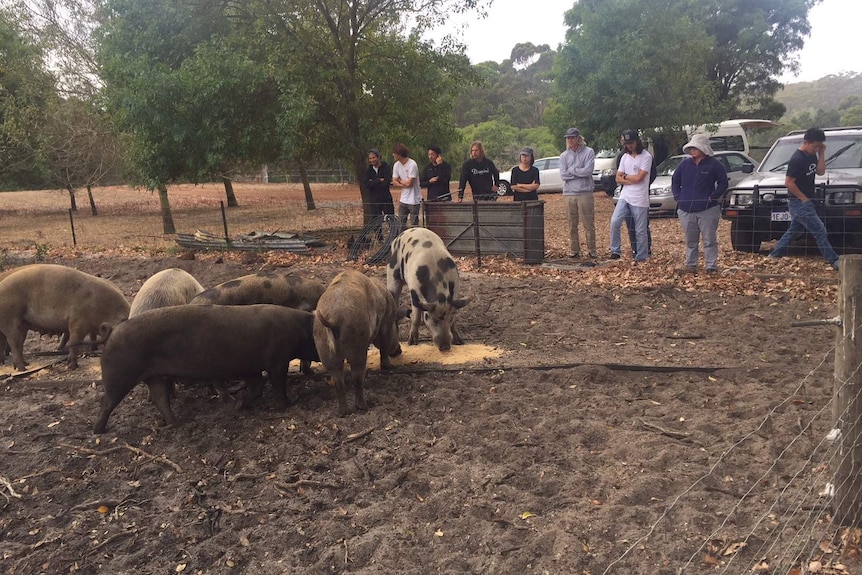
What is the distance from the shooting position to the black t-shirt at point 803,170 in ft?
28.5

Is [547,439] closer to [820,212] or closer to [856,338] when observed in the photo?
[856,338]

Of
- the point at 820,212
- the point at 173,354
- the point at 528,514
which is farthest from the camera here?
the point at 820,212

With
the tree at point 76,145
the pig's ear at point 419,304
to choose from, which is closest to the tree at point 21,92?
the tree at point 76,145

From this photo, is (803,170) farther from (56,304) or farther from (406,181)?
(56,304)

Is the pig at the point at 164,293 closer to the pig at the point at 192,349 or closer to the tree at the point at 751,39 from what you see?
the pig at the point at 192,349

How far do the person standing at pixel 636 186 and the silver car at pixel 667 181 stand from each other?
660 cm

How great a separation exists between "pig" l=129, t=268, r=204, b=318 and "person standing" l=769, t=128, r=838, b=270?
7500mm

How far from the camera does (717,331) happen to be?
6840 mm

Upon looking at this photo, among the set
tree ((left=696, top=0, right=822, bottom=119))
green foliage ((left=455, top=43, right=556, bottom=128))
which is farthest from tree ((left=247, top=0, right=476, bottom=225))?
green foliage ((left=455, top=43, right=556, bottom=128))

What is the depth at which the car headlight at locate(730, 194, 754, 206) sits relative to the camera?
1078cm

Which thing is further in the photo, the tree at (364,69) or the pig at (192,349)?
the tree at (364,69)

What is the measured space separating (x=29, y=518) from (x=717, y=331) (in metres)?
6.19

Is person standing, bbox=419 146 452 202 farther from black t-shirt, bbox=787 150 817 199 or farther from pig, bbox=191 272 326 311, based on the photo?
pig, bbox=191 272 326 311

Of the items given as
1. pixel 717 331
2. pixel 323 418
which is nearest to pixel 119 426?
pixel 323 418
